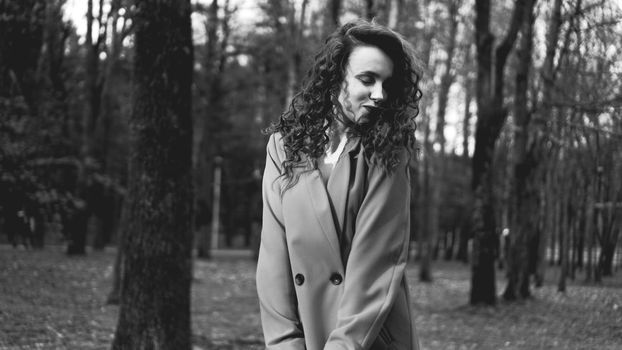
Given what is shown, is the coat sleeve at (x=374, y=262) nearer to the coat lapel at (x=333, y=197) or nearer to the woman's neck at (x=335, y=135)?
the coat lapel at (x=333, y=197)

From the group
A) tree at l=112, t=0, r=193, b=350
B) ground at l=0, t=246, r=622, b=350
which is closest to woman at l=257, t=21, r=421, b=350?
ground at l=0, t=246, r=622, b=350

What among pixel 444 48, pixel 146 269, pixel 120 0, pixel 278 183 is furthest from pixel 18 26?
pixel 444 48

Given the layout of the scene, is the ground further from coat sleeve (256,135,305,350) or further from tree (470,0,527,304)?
coat sleeve (256,135,305,350)

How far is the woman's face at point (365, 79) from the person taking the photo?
7.52ft

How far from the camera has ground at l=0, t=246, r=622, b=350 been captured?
7820 millimetres

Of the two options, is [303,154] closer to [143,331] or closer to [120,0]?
[143,331]

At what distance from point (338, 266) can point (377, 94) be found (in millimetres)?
504

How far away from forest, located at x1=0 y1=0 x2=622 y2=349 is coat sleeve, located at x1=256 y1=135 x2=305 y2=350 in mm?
517

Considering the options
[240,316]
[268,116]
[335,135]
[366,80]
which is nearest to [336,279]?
[335,135]

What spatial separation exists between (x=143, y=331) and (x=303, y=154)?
5.45m

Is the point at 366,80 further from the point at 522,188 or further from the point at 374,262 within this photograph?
the point at 522,188

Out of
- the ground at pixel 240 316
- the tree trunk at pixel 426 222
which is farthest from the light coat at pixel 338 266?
the tree trunk at pixel 426 222

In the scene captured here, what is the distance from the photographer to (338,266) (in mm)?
2221

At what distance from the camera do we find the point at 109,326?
1123 cm
